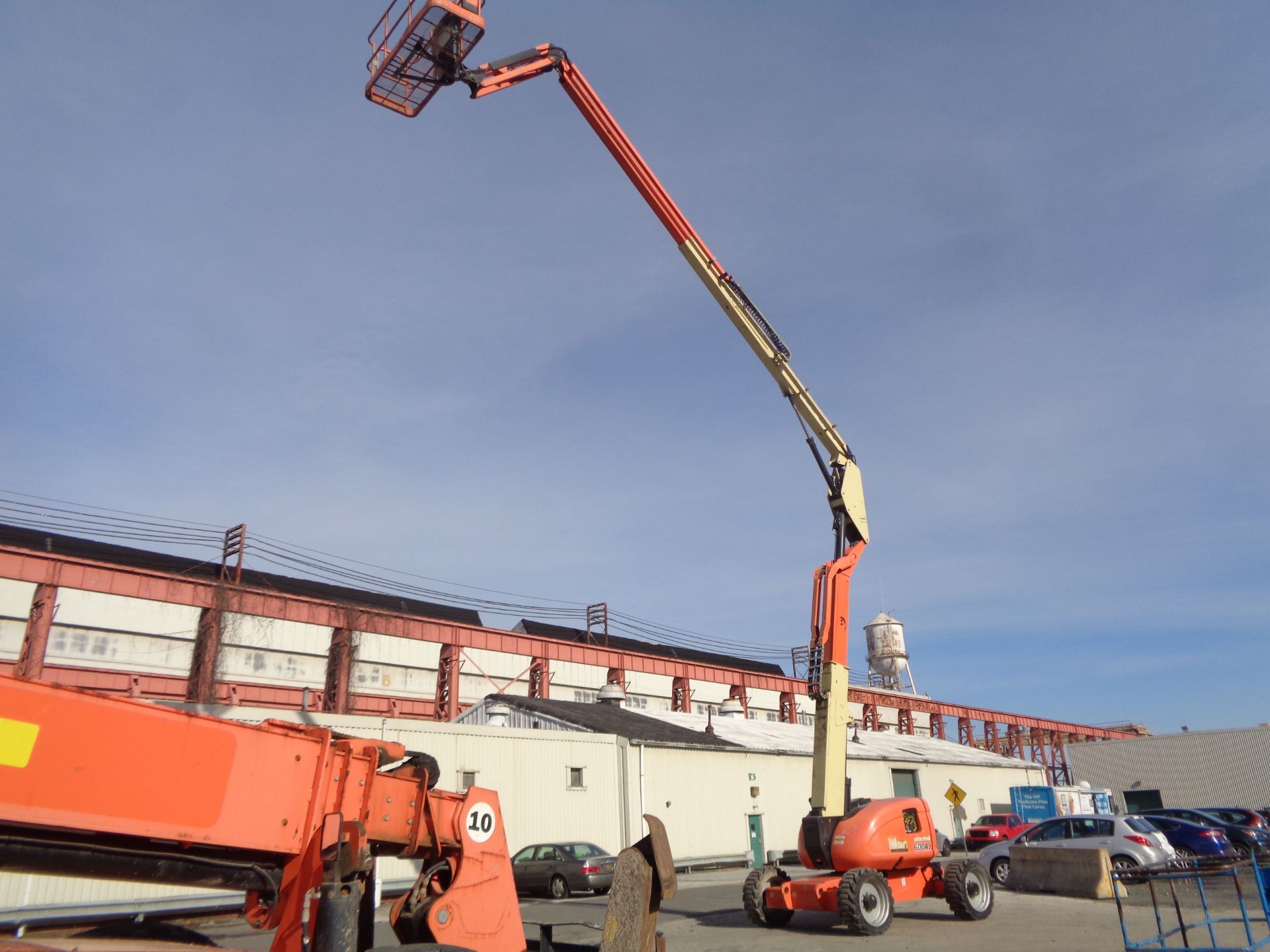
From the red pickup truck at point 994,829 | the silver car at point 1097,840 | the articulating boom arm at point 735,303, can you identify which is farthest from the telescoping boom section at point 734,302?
the red pickup truck at point 994,829

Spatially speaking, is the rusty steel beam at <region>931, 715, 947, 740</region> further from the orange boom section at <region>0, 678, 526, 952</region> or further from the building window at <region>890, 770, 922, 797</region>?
the orange boom section at <region>0, 678, 526, 952</region>

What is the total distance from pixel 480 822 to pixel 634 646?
5146 cm

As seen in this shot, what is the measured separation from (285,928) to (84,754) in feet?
5.82

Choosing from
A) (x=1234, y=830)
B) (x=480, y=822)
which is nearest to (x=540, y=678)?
(x=1234, y=830)

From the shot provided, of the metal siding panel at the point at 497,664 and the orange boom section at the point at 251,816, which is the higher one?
the metal siding panel at the point at 497,664

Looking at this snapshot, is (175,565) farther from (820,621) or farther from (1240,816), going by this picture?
(1240,816)

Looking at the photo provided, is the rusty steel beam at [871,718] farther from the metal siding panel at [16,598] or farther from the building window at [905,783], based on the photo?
the metal siding panel at [16,598]

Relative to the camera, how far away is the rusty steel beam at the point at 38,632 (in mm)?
28391

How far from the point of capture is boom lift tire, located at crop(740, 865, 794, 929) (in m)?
14.5

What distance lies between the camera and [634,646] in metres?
57.5

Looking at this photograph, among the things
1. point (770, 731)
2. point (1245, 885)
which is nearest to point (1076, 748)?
point (770, 731)

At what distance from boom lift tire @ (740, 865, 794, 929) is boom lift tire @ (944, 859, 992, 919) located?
2.71m

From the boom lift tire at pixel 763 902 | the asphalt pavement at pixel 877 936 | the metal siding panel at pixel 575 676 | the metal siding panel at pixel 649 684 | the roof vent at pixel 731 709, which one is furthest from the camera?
the metal siding panel at pixel 649 684

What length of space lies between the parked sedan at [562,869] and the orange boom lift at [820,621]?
7.21 meters
